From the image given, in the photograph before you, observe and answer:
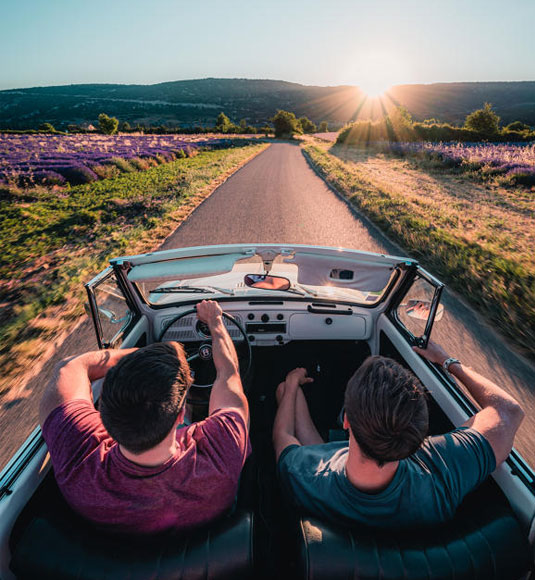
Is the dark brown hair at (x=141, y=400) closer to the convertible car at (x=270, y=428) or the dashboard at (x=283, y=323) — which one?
the convertible car at (x=270, y=428)

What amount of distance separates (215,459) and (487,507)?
1306 millimetres

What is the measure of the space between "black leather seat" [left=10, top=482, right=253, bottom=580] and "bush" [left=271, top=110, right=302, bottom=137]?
239 feet

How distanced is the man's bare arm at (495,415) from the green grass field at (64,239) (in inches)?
172

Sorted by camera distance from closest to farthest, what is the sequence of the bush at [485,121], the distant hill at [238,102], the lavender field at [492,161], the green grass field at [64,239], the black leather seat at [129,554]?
the black leather seat at [129,554]
the green grass field at [64,239]
the lavender field at [492,161]
the bush at [485,121]
the distant hill at [238,102]

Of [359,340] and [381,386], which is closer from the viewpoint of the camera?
[381,386]

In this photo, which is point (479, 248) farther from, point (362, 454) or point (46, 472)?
point (46, 472)

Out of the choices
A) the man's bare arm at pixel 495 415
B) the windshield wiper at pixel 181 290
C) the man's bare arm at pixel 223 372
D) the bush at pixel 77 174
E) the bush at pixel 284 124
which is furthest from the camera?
the bush at pixel 284 124

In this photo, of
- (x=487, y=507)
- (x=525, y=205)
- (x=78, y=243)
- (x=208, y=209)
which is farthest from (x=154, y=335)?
(x=525, y=205)

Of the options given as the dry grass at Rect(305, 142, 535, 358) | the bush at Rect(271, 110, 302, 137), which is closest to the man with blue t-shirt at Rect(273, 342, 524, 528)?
the dry grass at Rect(305, 142, 535, 358)

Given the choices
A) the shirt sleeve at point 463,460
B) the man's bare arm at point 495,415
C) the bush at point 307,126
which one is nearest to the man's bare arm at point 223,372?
the shirt sleeve at point 463,460

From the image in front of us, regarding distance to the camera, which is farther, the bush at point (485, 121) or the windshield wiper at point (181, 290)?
the bush at point (485, 121)

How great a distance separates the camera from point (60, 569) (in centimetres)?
114

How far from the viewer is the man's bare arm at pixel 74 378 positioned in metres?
1.67

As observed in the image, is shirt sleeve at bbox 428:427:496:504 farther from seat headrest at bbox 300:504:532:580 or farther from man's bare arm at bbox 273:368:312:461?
man's bare arm at bbox 273:368:312:461
